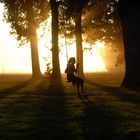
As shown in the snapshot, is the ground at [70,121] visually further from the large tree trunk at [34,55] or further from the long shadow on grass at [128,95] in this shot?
the large tree trunk at [34,55]

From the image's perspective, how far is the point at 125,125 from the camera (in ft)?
39.2

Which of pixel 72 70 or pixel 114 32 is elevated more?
pixel 114 32

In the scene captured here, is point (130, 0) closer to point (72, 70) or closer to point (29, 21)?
point (72, 70)

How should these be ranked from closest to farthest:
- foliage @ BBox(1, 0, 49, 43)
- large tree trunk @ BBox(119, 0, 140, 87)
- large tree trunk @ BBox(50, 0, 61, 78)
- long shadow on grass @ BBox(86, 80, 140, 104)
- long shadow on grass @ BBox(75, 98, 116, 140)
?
long shadow on grass @ BBox(75, 98, 116, 140)
long shadow on grass @ BBox(86, 80, 140, 104)
large tree trunk @ BBox(119, 0, 140, 87)
large tree trunk @ BBox(50, 0, 61, 78)
foliage @ BBox(1, 0, 49, 43)

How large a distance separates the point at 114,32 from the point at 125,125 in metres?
50.5

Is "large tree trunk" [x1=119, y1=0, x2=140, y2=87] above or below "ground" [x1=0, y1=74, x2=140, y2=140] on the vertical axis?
above

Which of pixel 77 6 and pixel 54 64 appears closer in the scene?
pixel 77 6

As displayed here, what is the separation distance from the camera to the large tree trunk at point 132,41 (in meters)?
27.8

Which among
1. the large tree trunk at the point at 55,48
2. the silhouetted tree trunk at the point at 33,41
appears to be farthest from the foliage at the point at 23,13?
the large tree trunk at the point at 55,48

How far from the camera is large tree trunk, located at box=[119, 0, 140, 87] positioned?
2784 centimetres

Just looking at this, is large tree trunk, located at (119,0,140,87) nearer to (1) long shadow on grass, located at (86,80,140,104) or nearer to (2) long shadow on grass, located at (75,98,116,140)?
(1) long shadow on grass, located at (86,80,140,104)

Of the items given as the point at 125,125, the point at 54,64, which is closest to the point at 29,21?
the point at 54,64

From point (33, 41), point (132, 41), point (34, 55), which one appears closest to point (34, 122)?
point (132, 41)

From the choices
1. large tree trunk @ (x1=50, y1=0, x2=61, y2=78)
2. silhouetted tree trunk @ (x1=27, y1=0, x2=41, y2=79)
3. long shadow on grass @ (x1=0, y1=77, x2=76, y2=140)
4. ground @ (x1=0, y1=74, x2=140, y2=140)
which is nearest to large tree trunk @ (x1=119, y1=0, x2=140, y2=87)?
ground @ (x1=0, y1=74, x2=140, y2=140)
